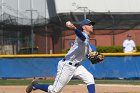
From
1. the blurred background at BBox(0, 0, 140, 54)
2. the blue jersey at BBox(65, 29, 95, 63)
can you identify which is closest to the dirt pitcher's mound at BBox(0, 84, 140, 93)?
the blue jersey at BBox(65, 29, 95, 63)

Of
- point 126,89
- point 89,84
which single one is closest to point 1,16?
point 126,89

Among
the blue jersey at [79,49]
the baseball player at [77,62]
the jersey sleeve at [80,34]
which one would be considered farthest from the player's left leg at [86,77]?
the jersey sleeve at [80,34]

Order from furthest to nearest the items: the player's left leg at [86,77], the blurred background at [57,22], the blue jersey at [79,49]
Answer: the blurred background at [57,22], the player's left leg at [86,77], the blue jersey at [79,49]

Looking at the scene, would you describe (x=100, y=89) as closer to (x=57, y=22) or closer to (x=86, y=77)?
(x=86, y=77)

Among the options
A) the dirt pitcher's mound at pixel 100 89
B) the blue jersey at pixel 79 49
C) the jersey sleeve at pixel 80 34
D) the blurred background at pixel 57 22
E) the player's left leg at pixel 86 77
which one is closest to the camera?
the jersey sleeve at pixel 80 34

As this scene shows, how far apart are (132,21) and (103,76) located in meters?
10.9

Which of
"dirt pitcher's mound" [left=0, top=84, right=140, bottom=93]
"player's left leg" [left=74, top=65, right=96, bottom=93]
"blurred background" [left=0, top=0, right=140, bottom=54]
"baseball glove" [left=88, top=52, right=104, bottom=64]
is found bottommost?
"dirt pitcher's mound" [left=0, top=84, right=140, bottom=93]

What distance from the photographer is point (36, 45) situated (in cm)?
2848

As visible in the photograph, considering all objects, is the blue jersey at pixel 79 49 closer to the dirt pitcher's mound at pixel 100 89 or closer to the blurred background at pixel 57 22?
the dirt pitcher's mound at pixel 100 89

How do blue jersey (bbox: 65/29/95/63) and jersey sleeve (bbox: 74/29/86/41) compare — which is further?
blue jersey (bbox: 65/29/95/63)

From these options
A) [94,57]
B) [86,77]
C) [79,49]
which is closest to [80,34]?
[79,49]

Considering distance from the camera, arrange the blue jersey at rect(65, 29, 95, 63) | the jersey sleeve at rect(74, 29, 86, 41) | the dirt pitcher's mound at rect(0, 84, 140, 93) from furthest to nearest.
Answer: the dirt pitcher's mound at rect(0, 84, 140, 93)
the blue jersey at rect(65, 29, 95, 63)
the jersey sleeve at rect(74, 29, 86, 41)

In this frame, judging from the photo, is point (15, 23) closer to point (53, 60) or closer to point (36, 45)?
point (36, 45)

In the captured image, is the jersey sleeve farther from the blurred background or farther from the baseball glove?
the blurred background
